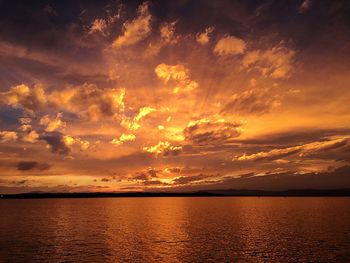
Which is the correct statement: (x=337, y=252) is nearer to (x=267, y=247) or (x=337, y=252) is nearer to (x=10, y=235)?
(x=267, y=247)

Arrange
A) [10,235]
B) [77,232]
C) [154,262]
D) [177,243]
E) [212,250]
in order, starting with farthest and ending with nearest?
1. [77,232]
2. [10,235]
3. [177,243]
4. [212,250]
5. [154,262]

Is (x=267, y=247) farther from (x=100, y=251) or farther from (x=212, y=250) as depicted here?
(x=100, y=251)

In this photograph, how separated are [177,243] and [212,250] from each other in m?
10.7

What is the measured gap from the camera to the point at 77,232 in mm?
89000

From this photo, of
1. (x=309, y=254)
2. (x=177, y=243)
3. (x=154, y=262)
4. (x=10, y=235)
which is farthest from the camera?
(x=10, y=235)

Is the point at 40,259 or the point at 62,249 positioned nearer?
the point at 40,259

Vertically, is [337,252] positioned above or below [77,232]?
below

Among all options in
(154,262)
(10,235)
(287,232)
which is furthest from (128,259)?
(287,232)

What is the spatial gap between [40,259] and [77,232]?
110 ft

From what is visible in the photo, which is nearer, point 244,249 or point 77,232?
point 244,249

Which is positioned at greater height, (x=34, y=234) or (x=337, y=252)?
(x=34, y=234)

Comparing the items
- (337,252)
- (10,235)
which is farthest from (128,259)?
(10,235)

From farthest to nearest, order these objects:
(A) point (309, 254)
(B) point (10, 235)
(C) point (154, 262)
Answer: (B) point (10, 235) < (A) point (309, 254) < (C) point (154, 262)

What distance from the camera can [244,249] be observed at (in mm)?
64438
